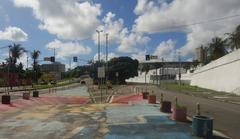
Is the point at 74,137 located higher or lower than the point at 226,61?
lower

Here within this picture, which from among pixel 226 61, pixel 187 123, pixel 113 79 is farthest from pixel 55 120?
pixel 113 79

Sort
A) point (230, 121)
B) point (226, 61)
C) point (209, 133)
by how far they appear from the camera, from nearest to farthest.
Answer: point (209, 133) → point (230, 121) → point (226, 61)

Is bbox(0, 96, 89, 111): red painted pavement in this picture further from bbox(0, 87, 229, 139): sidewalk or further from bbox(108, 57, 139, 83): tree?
bbox(108, 57, 139, 83): tree

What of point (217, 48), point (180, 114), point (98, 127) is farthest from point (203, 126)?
point (217, 48)

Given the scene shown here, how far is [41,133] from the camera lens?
50.0 feet

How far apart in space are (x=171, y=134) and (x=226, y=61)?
39.4 metres

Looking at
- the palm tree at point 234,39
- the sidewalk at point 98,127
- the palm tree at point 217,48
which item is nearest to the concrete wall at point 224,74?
the palm tree at point 234,39

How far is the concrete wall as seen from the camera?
153ft

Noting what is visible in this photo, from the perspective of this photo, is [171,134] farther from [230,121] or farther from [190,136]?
[230,121]

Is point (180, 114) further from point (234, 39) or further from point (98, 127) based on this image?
point (234, 39)

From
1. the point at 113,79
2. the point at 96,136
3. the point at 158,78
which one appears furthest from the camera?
the point at 158,78

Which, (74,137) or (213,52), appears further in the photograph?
(213,52)

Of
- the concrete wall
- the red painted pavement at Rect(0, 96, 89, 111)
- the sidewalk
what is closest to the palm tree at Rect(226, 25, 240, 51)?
the concrete wall

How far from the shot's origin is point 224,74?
52156mm
